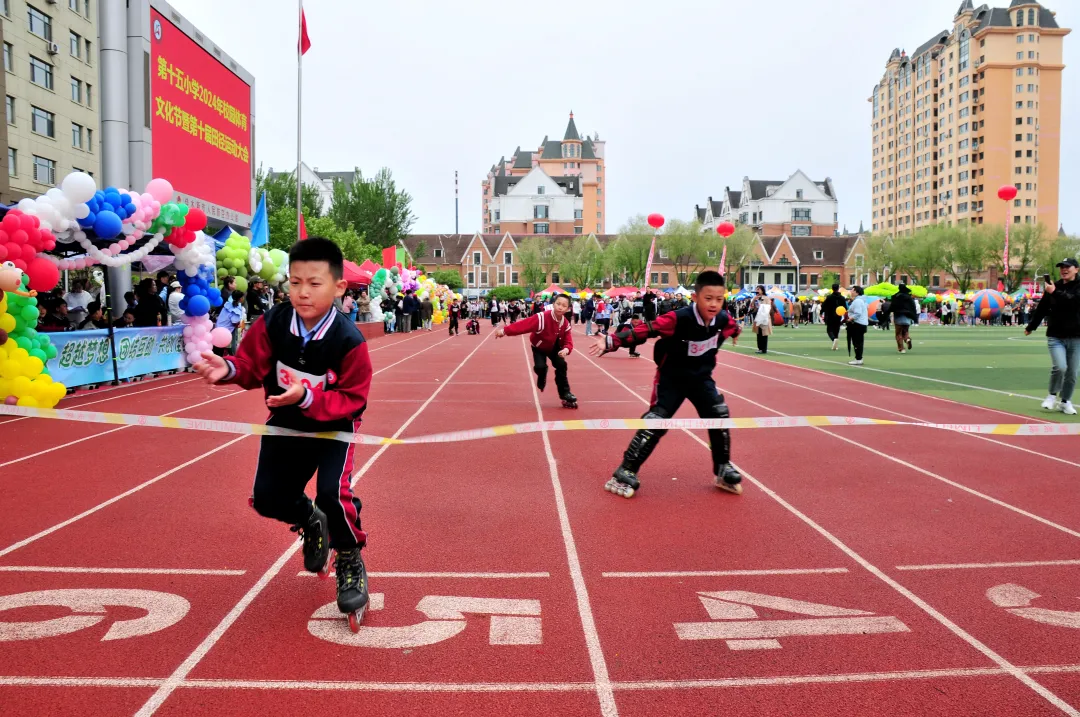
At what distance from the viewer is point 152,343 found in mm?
16062

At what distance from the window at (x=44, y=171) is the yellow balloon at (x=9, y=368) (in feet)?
107

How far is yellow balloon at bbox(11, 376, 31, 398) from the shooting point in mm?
10658

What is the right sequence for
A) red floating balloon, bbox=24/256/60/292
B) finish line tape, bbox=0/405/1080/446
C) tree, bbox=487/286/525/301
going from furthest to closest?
tree, bbox=487/286/525/301 → red floating balloon, bbox=24/256/60/292 → finish line tape, bbox=0/405/1080/446

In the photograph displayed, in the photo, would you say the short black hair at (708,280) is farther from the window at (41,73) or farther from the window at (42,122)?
the window at (41,73)

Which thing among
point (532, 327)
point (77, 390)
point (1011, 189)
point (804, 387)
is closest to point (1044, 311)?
point (804, 387)

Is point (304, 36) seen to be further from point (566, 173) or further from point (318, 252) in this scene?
point (566, 173)

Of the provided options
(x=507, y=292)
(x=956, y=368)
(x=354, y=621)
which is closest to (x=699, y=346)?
(x=354, y=621)

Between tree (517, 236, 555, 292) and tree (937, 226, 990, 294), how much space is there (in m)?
40.7

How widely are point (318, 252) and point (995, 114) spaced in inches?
4497

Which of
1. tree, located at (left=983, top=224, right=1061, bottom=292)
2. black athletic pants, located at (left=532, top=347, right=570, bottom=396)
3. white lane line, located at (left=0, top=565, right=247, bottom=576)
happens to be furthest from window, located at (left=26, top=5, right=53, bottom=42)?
tree, located at (left=983, top=224, right=1061, bottom=292)

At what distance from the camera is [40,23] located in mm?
38594

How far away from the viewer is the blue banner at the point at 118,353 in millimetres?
12867

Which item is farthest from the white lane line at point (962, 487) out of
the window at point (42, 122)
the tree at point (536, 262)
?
the tree at point (536, 262)

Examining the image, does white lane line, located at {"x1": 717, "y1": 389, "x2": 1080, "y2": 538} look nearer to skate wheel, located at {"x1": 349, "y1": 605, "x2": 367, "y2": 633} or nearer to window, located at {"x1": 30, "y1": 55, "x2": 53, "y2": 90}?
skate wheel, located at {"x1": 349, "y1": 605, "x2": 367, "y2": 633}
